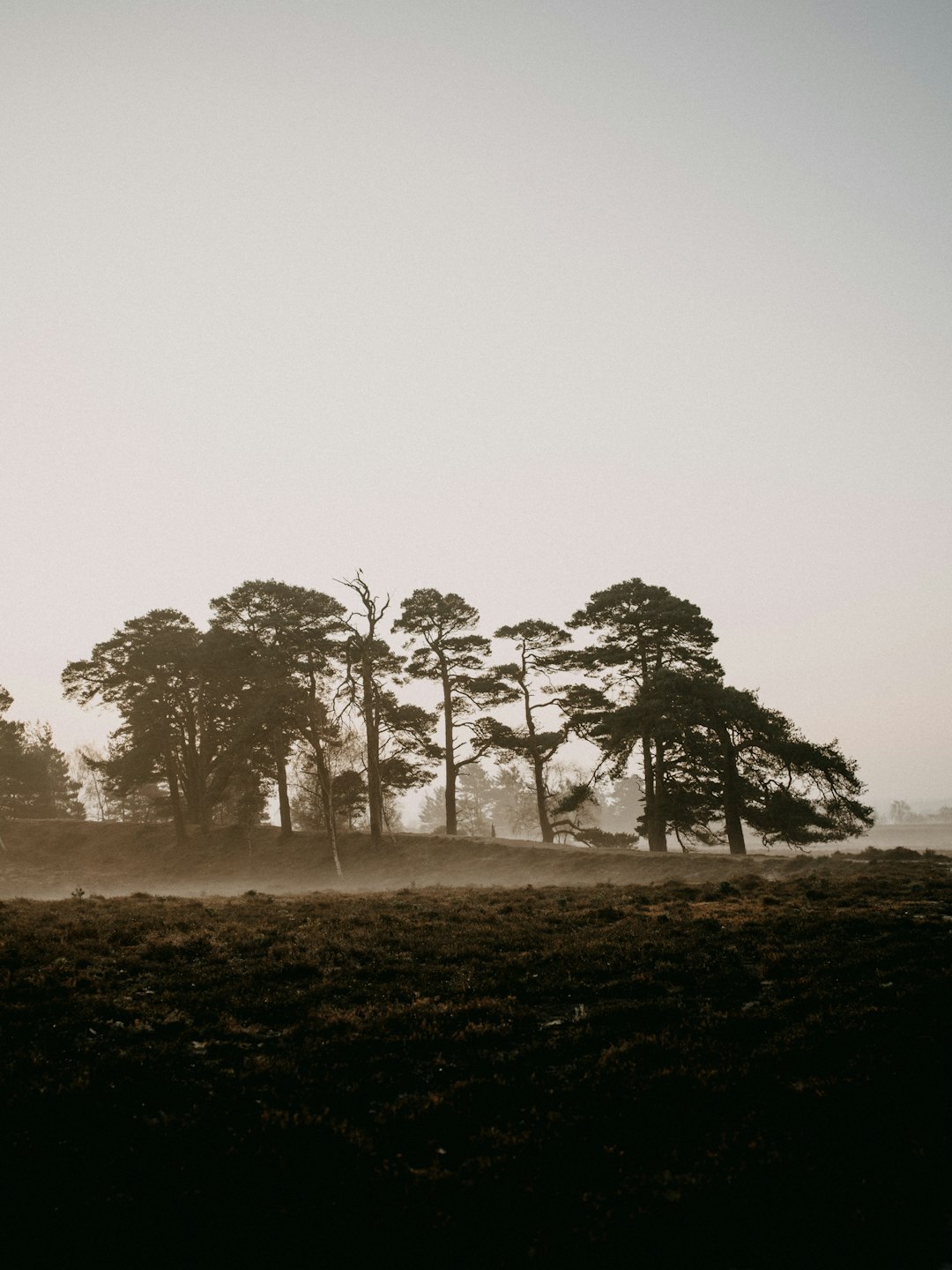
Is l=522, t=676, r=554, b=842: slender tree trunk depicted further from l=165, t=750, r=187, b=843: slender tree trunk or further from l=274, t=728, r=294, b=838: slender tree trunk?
l=165, t=750, r=187, b=843: slender tree trunk

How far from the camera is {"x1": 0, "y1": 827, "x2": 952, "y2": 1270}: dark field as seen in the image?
4.68 metres

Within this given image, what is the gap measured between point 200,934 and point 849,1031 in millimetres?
12716

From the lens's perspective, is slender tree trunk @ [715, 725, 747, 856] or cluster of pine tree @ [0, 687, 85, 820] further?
cluster of pine tree @ [0, 687, 85, 820]

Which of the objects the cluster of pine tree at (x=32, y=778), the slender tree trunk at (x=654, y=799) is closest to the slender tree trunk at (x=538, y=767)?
the slender tree trunk at (x=654, y=799)

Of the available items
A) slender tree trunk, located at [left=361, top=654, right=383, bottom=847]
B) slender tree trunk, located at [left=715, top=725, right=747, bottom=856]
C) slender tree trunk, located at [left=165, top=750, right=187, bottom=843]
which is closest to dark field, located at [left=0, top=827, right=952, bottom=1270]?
slender tree trunk, located at [left=715, top=725, right=747, bottom=856]

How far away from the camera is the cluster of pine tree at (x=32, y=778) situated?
63.7 m

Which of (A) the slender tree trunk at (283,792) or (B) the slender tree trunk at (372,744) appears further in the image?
(A) the slender tree trunk at (283,792)

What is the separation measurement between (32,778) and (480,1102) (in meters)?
80.0

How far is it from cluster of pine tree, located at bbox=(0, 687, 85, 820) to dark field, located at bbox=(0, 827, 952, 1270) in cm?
6093

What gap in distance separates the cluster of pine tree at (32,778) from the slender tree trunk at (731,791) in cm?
5976

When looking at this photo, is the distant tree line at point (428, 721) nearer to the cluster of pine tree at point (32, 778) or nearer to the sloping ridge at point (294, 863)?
the sloping ridge at point (294, 863)

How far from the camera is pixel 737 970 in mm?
11273

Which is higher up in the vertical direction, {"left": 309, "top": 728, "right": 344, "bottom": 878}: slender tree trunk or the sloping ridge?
{"left": 309, "top": 728, "right": 344, "bottom": 878}: slender tree trunk

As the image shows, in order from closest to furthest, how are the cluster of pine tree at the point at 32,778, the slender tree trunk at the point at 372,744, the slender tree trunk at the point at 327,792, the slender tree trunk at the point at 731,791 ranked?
the slender tree trunk at the point at 731,791
the slender tree trunk at the point at 327,792
the slender tree trunk at the point at 372,744
the cluster of pine tree at the point at 32,778
